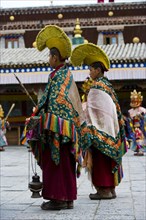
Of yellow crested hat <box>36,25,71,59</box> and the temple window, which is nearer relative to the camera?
yellow crested hat <box>36,25,71,59</box>

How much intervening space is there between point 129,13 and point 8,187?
2127 cm

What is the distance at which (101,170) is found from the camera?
5.11 meters

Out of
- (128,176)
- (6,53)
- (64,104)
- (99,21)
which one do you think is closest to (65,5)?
(99,21)

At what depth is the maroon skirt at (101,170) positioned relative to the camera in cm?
508

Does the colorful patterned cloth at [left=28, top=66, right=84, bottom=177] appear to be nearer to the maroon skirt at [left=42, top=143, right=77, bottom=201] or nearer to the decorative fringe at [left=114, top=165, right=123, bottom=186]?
the maroon skirt at [left=42, top=143, right=77, bottom=201]

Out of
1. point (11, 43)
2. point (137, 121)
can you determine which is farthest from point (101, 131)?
point (11, 43)

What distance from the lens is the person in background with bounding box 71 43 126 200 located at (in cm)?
508

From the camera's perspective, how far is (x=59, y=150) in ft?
14.4

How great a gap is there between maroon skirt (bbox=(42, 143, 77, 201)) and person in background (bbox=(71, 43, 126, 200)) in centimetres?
66

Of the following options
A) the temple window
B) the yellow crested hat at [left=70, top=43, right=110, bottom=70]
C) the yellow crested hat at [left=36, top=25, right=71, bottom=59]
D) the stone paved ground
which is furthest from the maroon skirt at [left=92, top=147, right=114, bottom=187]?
the temple window

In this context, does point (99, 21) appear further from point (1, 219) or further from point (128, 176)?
point (1, 219)

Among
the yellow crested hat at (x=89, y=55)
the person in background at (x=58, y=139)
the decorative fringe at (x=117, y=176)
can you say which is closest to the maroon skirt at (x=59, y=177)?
the person in background at (x=58, y=139)

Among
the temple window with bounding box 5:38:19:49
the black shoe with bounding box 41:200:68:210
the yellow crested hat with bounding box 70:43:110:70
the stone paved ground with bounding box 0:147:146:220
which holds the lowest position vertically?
the stone paved ground with bounding box 0:147:146:220

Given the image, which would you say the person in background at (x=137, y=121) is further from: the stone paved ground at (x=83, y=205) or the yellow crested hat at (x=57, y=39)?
the yellow crested hat at (x=57, y=39)
